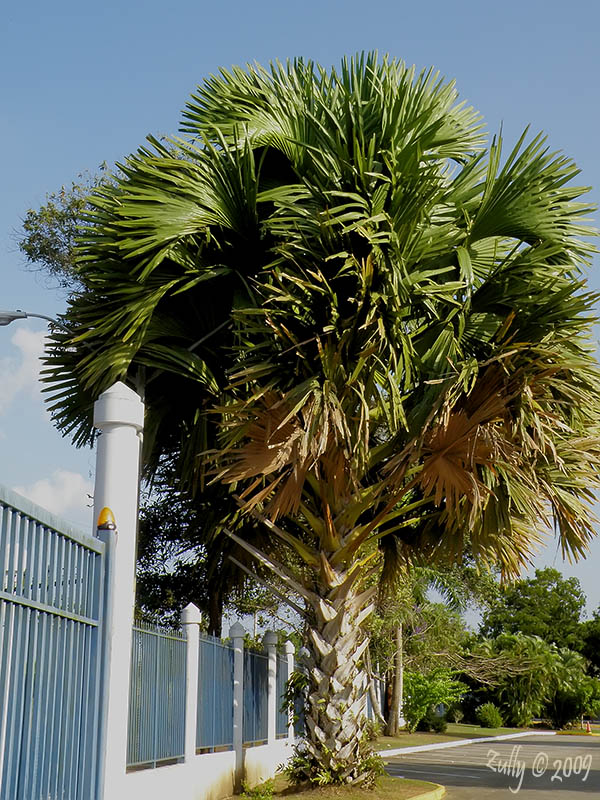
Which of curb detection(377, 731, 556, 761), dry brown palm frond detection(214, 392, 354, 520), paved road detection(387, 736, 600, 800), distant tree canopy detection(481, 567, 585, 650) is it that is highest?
distant tree canopy detection(481, 567, 585, 650)

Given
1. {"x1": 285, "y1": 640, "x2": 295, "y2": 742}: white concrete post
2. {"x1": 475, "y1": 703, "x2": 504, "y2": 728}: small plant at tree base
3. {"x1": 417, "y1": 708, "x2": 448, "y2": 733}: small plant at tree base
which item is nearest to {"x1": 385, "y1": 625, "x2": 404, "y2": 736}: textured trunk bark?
{"x1": 417, "y1": 708, "x2": 448, "y2": 733}: small plant at tree base

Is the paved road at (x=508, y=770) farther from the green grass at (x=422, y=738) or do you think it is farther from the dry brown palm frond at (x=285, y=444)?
the dry brown palm frond at (x=285, y=444)

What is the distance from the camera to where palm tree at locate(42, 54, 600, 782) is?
34.0 ft

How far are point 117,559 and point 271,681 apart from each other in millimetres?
10791

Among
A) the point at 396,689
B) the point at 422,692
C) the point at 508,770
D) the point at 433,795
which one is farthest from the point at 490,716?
the point at 433,795

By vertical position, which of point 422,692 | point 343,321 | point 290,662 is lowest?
point 422,692

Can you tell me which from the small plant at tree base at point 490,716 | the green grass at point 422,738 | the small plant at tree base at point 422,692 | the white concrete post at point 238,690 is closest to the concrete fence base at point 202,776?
the white concrete post at point 238,690

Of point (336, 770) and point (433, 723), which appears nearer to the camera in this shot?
point (336, 770)

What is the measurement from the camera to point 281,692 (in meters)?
17.1

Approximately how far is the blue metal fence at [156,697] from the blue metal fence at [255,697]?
330 centimetres

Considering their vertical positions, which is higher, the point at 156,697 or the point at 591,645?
the point at 591,645

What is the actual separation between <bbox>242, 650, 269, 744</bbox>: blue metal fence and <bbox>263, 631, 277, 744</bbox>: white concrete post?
8cm

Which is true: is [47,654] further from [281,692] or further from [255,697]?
[281,692]

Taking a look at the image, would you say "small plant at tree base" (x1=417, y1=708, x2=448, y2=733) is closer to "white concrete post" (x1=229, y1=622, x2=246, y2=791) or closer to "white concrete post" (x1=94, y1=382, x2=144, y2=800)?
"white concrete post" (x1=229, y1=622, x2=246, y2=791)
